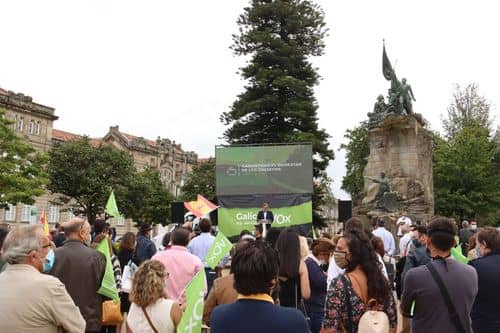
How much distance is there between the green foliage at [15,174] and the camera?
33562mm

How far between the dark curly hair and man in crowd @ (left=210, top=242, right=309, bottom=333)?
99 cm

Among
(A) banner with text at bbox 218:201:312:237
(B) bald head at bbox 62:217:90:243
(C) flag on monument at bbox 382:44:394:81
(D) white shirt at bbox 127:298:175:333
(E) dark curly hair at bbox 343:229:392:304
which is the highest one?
(C) flag on monument at bbox 382:44:394:81

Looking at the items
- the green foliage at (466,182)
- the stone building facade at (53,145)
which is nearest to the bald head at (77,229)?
the stone building facade at (53,145)

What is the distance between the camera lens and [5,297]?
3.15 meters

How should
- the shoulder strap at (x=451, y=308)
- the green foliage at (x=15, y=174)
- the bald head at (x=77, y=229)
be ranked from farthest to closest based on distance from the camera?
the green foliage at (x=15, y=174), the bald head at (x=77, y=229), the shoulder strap at (x=451, y=308)

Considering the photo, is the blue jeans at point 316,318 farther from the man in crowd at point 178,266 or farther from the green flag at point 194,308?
the man in crowd at point 178,266

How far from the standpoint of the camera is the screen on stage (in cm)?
1983

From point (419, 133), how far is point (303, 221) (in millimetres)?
9382

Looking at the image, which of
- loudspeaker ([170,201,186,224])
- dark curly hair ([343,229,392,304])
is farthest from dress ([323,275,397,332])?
loudspeaker ([170,201,186,224])

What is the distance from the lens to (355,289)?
358cm

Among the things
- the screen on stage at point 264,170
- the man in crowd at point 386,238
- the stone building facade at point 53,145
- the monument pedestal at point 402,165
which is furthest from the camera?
the stone building facade at point 53,145

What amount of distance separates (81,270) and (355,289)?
9.36 feet

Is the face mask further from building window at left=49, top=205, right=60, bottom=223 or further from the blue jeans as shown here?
building window at left=49, top=205, right=60, bottom=223

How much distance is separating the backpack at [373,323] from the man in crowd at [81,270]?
292cm
